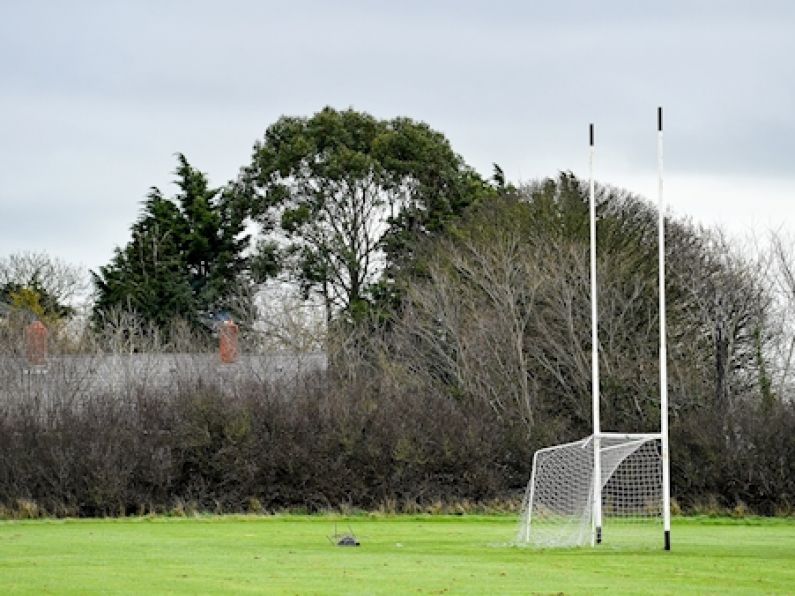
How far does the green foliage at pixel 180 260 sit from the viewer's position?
58.6 m

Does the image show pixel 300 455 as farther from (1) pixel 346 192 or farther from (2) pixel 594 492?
(1) pixel 346 192

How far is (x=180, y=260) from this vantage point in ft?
198

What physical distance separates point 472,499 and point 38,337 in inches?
630

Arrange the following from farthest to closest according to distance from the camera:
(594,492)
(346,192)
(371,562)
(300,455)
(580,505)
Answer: (346,192) → (300,455) → (580,505) → (594,492) → (371,562)

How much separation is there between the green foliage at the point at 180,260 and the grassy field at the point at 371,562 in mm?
28794

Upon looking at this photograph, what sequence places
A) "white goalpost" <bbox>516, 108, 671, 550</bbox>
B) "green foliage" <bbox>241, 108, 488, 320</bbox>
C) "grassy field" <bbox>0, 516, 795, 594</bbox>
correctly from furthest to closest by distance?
"green foliage" <bbox>241, 108, 488, 320</bbox>
"white goalpost" <bbox>516, 108, 671, 550</bbox>
"grassy field" <bbox>0, 516, 795, 594</bbox>

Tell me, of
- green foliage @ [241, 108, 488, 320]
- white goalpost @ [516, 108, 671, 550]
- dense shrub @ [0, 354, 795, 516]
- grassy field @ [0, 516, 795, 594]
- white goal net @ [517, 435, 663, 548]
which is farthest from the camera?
green foliage @ [241, 108, 488, 320]

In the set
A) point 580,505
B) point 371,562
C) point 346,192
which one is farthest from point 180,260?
point 371,562

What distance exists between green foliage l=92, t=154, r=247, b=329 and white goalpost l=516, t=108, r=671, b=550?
2918cm

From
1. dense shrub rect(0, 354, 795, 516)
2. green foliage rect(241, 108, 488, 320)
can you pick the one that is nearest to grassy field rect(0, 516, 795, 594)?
dense shrub rect(0, 354, 795, 516)

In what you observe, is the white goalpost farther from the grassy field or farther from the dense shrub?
the dense shrub

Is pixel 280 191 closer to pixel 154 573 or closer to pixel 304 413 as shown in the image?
pixel 304 413

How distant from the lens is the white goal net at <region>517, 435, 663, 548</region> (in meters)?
24.3

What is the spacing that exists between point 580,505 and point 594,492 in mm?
1974
